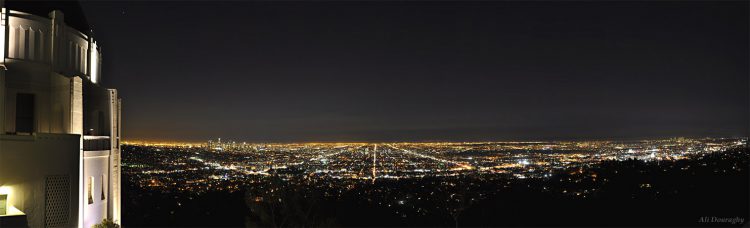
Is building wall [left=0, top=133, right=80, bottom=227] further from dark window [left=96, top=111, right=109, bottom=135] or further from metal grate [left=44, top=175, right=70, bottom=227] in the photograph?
dark window [left=96, top=111, right=109, bottom=135]

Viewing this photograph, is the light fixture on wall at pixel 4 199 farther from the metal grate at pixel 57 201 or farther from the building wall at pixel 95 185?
the building wall at pixel 95 185

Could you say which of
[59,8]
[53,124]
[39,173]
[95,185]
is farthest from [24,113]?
[59,8]

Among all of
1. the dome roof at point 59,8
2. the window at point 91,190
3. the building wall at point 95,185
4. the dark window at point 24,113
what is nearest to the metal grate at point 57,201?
the building wall at point 95,185

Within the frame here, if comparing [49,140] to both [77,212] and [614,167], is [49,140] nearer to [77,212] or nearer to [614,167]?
[77,212]

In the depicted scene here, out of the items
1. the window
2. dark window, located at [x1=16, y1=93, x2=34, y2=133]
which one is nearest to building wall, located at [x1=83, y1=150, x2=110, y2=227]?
the window

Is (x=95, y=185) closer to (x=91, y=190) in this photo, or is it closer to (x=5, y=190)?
(x=91, y=190)
